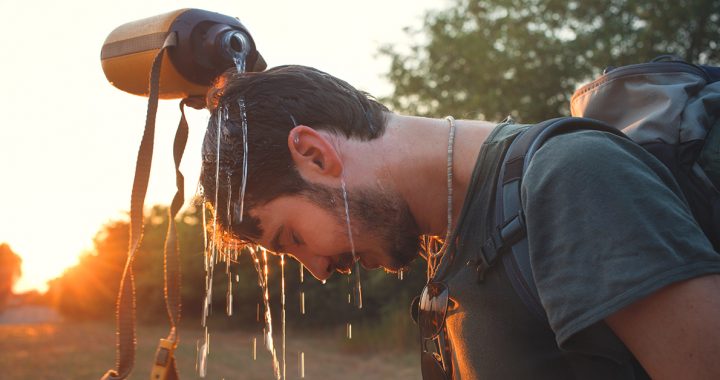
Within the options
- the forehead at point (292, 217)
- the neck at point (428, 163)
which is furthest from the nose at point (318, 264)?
the neck at point (428, 163)

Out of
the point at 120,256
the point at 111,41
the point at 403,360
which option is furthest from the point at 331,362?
the point at 120,256

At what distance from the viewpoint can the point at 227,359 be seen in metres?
10.9

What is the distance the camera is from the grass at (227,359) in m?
9.56

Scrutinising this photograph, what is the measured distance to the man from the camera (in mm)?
1181

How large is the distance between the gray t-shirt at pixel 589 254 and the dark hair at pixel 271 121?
2.34 feet

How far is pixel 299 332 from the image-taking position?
14.1 meters

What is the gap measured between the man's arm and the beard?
0.80 meters

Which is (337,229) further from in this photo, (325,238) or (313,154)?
(313,154)

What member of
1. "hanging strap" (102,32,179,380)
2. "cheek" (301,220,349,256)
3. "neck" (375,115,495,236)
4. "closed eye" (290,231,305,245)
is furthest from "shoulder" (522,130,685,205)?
"hanging strap" (102,32,179,380)

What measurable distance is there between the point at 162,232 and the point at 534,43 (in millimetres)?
11575

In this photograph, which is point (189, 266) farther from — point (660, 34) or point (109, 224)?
point (660, 34)

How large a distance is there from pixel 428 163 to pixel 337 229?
0.36 m

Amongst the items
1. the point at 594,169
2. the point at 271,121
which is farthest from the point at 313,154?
the point at 594,169

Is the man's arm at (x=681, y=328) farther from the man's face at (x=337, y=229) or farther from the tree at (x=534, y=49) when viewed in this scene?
the tree at (x=534, y=49)
